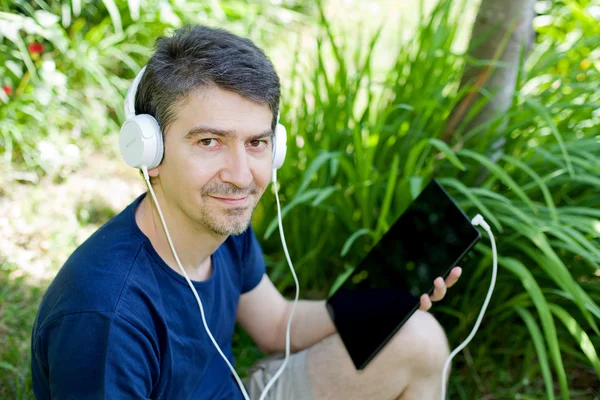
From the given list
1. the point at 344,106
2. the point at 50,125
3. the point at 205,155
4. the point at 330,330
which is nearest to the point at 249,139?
the point at 205,155

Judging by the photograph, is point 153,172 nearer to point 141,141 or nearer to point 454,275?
point 141,141

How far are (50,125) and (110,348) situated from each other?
2167 mm

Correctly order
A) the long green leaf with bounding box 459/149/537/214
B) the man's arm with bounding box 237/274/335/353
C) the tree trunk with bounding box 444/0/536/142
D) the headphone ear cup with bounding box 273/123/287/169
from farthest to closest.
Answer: the tree trunk with bounding box 444/0/536/142, the long green leaf with bounding box 459/149/537/214, the man's arm with bounding box 237/274/335/353, the headphone ear cup with bounding box 273/123/287/169

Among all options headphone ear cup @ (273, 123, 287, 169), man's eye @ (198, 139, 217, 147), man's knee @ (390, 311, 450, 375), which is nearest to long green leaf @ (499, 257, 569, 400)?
man's knee @ (390, 311, 450, 375)

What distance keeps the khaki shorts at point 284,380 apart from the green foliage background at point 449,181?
392 mm

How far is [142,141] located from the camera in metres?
1.45

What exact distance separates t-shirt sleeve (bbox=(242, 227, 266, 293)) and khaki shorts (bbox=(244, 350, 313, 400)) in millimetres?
247

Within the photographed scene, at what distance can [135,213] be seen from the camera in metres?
1.58

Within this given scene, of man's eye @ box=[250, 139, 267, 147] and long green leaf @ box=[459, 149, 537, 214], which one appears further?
long green leaf @ box=[459, 149, 537, 214]

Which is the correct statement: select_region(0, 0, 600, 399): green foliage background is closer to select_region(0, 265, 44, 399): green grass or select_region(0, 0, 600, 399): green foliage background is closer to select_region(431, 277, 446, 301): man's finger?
select_region(0, 265, 44, 399): green grass

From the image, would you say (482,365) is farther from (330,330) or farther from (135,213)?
(135,213)

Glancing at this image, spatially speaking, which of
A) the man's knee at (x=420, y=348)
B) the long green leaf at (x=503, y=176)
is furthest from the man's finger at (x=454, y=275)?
the long green leaf at (x=503, y=176)

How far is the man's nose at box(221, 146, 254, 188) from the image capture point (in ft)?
4.92

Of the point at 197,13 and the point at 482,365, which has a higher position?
the point at 197,13
